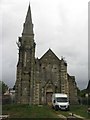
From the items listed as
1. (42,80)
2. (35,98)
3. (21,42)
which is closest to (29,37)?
(21,42)

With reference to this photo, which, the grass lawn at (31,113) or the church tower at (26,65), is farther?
the church tower at (26,65)

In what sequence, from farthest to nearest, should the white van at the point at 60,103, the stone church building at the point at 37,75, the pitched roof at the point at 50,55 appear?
1. the pitched roof at the point at 50,55
2. the stone church building at the point at 37,75
3. the white van at the point at 60,103

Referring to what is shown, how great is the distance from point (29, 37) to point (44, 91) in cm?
1213

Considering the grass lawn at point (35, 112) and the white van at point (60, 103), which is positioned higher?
the white van at point (60, 103)

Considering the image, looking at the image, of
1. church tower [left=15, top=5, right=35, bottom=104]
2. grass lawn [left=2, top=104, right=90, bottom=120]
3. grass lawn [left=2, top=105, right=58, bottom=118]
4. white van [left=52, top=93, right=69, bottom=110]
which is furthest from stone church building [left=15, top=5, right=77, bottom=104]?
grass lawn [left=2, top=105, right=58, bottom=118]

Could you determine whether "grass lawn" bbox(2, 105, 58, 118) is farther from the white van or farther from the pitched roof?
the pitched roof

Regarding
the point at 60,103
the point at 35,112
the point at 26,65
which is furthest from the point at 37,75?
the point at 35,112

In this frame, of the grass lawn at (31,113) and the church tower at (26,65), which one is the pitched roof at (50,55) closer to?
the church tower at (26,65)

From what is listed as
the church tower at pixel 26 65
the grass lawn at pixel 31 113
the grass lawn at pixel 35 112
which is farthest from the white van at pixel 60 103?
the church tower at pixel 26 65

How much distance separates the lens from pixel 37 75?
185 feet

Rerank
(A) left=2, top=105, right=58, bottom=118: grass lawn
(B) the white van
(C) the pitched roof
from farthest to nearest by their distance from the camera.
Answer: (C) the pitched roof < (B) the white van < (A) left=2, top=105, right=58, bottom=118: grass lawn

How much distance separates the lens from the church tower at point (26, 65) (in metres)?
54.1

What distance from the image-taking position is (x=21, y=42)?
57875 mm

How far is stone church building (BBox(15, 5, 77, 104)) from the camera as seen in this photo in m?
54.5
